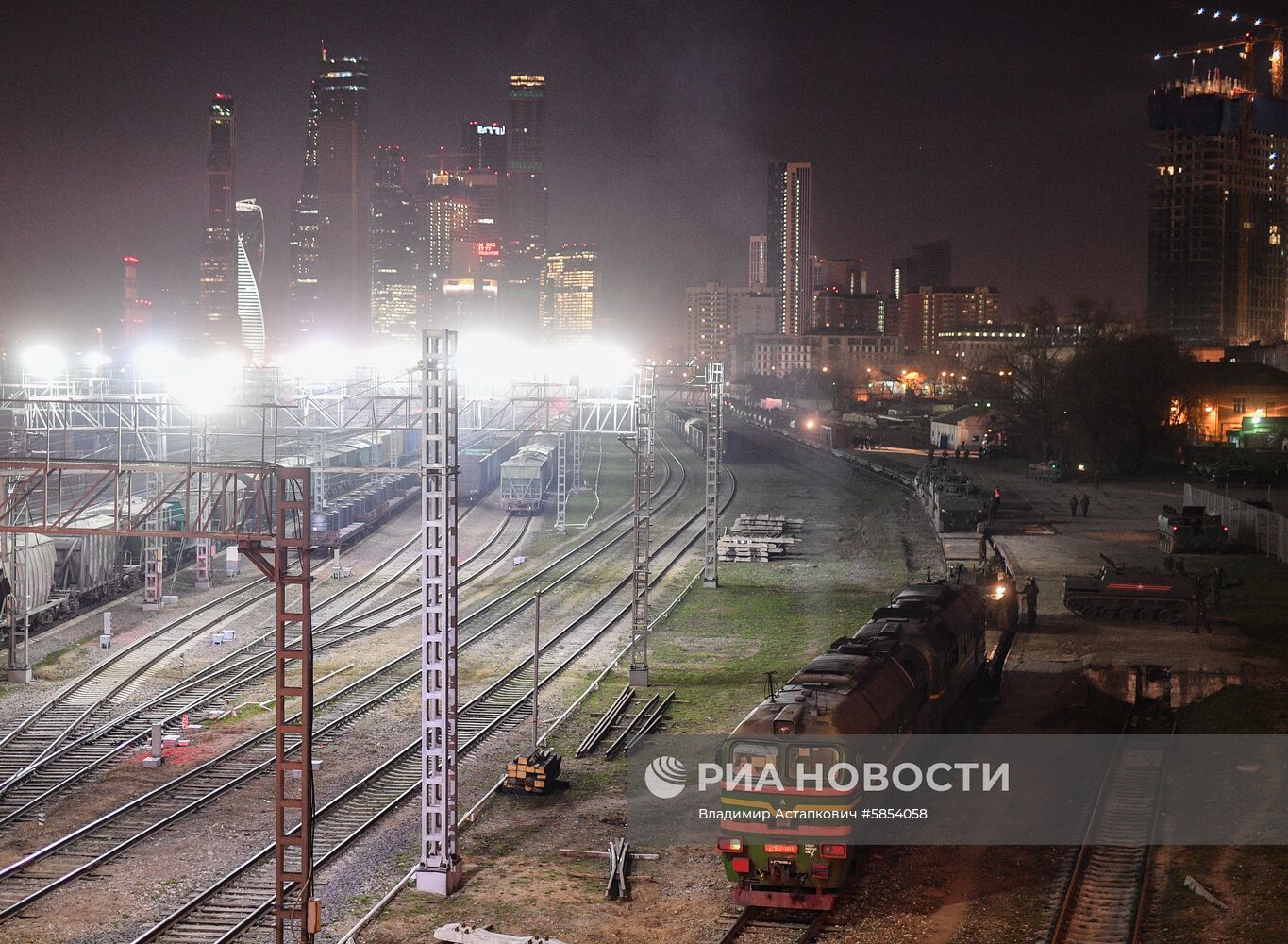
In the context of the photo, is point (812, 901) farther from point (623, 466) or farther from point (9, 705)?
point (623, 466)

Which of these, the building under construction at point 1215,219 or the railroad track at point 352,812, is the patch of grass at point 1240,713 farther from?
the building under construction at point 1215,219

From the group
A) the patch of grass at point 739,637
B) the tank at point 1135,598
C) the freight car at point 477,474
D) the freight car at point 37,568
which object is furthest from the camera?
the freight car at point 477,474

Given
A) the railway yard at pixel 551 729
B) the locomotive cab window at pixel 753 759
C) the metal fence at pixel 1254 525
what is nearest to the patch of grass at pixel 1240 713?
the railway yard at pixel 551 729

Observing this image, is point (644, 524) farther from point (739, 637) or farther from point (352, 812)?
point (352, 812)

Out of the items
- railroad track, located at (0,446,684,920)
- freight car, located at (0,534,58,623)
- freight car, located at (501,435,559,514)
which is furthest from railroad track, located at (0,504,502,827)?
freight car, located at (501,435,559,514)

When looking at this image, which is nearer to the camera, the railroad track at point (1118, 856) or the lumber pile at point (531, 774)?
the railroad track at point (1118, 856)

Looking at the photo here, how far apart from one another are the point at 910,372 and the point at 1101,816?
542 feet

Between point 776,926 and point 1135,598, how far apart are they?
65.9 ft

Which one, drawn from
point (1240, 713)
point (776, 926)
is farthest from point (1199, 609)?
point (776, 926)

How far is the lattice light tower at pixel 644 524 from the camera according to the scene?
26422mm

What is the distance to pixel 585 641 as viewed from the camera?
31.6 metres

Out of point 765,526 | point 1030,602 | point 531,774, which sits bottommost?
point 531,774

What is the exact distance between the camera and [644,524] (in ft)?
102

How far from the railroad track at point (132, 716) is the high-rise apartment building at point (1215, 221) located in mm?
144039
